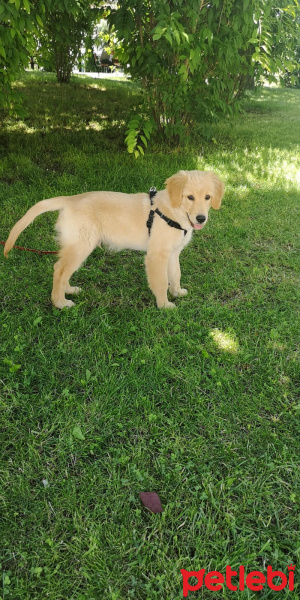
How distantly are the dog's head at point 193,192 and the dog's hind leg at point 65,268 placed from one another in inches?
33.0

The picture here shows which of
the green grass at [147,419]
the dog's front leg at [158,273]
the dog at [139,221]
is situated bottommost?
the green grass at [147,419]

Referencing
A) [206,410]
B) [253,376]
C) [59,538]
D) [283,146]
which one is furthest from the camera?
[283,146]

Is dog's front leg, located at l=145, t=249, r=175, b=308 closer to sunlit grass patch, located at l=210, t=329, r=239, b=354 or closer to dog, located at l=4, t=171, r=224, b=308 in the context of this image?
dog, located at l=4, t=171, r=224, b=308

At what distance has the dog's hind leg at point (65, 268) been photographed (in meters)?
3.09

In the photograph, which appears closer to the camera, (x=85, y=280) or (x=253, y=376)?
(x=253, y=376)

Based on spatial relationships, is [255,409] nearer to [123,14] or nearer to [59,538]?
[59,538]

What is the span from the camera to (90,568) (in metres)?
1.60

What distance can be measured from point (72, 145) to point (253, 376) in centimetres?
597

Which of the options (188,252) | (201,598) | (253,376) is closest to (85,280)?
(188,252)

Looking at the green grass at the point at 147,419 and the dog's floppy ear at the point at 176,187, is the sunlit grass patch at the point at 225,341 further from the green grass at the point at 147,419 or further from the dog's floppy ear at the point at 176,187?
the dog's floppy ear at the point at 176,187

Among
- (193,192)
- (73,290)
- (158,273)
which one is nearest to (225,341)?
(158,273)

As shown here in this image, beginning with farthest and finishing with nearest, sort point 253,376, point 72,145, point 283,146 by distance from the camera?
1. point 283,146
2. point 72,145
3. point 253,376

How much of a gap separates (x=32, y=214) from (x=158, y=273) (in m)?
1.14

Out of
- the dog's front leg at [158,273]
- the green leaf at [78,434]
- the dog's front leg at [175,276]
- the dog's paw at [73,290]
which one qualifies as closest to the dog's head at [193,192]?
the dog's front leg at [158,273]
